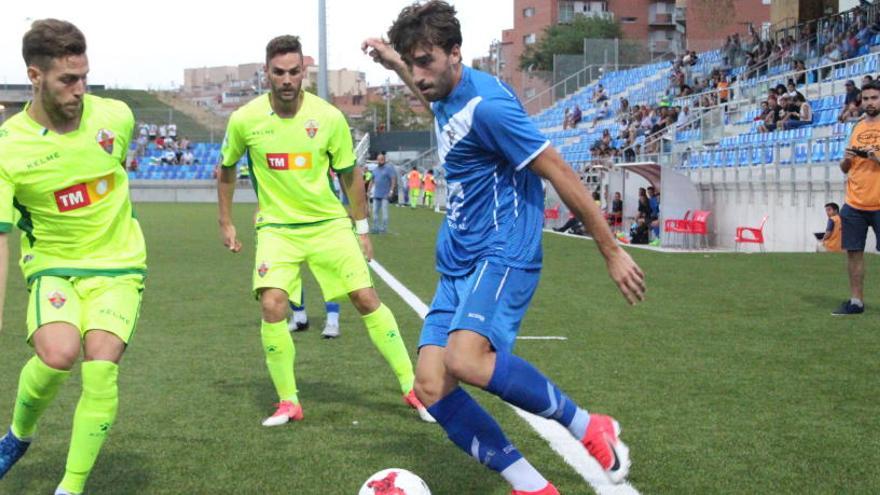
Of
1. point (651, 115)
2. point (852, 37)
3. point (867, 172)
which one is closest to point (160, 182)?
point (651, 115)

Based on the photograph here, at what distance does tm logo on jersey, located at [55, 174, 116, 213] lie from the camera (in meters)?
4.86

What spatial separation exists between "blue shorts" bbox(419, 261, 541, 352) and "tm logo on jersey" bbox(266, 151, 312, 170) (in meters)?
2.57

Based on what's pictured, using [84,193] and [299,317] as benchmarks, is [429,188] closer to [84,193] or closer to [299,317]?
[299,317]

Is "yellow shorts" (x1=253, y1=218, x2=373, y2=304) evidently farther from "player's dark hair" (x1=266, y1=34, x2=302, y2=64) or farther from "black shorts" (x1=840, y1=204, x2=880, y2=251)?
"black shorts" (x1=840, y1=204, x2=880, y2=251)

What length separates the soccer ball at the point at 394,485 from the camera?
449 centimetres

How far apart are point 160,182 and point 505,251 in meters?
61.0

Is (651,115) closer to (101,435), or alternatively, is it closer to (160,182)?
(101,435)

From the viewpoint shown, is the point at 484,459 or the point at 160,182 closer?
the point at 484,459

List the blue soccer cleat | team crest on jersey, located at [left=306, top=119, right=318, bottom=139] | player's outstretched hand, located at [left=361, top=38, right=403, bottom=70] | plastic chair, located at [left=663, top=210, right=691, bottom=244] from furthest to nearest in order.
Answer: plastic chair, located at [left=663, top=210, right=691, bottom=244] < team crest on jersey, located at [left=306, top=119, right=318, bottom=139] < player's outstretched hand, located at [left=361, top=38, right=403, bottom=70] < the blue soccer cleat

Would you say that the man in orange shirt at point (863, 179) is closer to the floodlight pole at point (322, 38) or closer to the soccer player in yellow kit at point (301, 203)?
the soccer player in yellow kit at point (301, 203)

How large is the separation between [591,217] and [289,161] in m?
3.07

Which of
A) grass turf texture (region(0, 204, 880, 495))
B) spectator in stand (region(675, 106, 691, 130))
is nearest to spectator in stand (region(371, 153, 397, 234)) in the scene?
spectator in stand (region(675, 106, 691, 130))

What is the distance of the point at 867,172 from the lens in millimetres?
10539

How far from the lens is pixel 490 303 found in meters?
4.46
